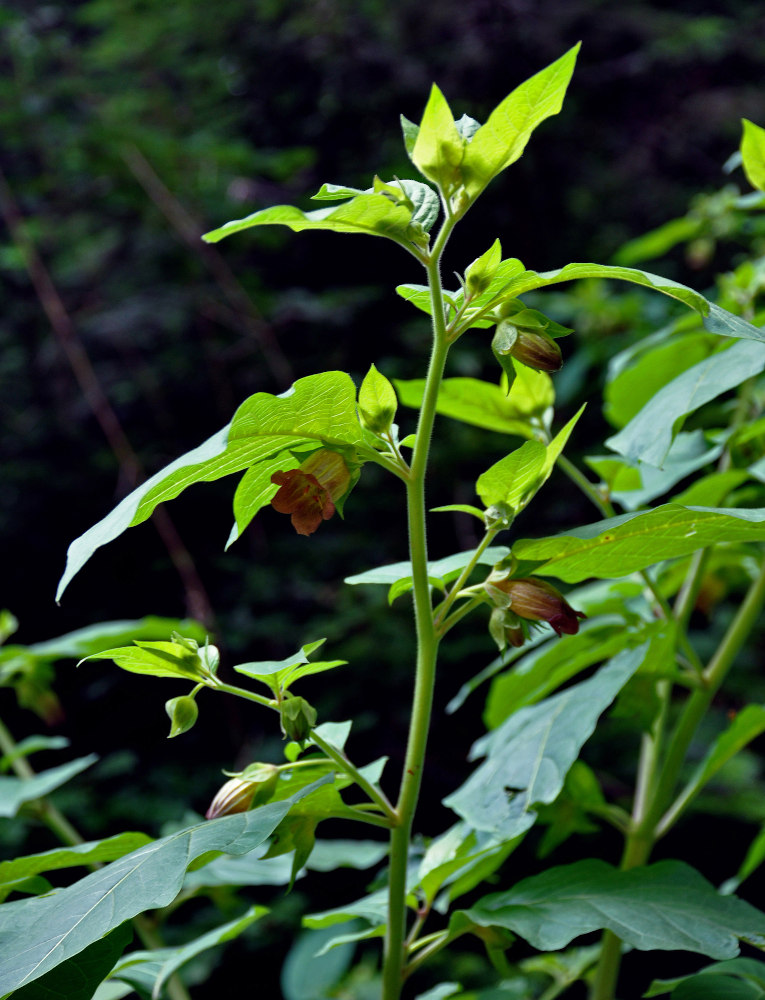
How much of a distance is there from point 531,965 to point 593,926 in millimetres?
376

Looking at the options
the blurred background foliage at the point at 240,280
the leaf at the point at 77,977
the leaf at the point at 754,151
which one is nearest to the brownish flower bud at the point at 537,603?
the leaf at the point at 77,977

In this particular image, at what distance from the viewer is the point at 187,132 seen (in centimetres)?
285

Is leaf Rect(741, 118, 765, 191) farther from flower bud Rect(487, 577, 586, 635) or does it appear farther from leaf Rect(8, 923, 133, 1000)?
leaf Rect(8, 923, 133, 1000)

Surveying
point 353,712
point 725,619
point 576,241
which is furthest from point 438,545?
point 576,241

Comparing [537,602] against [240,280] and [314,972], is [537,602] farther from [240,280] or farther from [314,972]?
[240,280]

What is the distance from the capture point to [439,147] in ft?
1.08

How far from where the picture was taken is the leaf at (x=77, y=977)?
317 millimetres

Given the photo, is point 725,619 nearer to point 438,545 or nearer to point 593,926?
point 438,545

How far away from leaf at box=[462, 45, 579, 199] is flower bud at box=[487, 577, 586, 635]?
0.17m

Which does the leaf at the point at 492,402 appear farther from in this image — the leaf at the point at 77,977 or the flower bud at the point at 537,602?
the leaf at the point at 77,977

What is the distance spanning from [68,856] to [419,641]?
21 cm

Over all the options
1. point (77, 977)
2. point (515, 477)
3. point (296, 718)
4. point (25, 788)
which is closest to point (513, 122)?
point (515, 477)

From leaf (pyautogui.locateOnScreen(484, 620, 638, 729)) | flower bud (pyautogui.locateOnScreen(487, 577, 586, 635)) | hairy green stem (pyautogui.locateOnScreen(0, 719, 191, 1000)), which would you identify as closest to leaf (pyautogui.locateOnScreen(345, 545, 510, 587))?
flower bud (pyautogui.locateOnScreen(487, 577, 586, 635))

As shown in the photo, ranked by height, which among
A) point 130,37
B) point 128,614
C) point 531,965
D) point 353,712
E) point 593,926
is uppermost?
point 130,37
